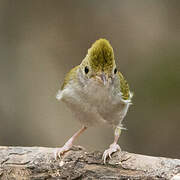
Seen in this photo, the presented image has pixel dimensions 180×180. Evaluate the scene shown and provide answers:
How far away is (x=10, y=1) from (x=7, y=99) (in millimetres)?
1889

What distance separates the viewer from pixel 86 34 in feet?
25.1

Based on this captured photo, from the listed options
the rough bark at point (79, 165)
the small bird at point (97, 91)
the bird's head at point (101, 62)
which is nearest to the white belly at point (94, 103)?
the small bird at point (97, 91)

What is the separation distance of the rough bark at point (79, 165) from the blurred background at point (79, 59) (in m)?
3.48

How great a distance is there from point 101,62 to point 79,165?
99 centimetres

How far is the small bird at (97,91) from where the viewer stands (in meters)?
3.63

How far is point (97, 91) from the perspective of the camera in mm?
3805

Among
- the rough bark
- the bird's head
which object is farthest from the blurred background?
the bird's head

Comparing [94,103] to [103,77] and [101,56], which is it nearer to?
[103,77]

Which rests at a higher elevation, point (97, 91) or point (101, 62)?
point (101, 62)

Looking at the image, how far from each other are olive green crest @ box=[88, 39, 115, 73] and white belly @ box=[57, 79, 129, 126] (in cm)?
20

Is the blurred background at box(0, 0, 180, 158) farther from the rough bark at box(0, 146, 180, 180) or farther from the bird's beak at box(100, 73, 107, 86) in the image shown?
the bird's beak at box(100, 73, 107, 86)

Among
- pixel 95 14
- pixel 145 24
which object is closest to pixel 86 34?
pixel 95 14

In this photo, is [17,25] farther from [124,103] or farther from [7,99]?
[124,103]

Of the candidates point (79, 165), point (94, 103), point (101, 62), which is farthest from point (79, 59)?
point (79, 165)
